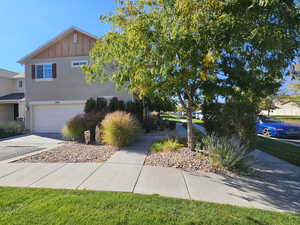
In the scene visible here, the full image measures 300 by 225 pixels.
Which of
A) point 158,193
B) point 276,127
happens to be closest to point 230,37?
point 158,193

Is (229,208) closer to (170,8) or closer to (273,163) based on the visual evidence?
(273,163)

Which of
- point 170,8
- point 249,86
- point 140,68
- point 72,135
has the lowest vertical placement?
point 72,135

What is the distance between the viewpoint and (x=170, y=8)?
3.99m

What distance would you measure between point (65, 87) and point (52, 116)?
2.61 meters

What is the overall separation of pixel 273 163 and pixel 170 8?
253 inches

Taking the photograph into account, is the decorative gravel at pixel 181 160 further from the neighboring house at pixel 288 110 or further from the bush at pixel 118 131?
the neighboring house at pixel 288 110

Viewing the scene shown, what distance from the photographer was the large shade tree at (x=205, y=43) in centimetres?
321

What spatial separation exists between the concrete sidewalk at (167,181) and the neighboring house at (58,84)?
7.81m

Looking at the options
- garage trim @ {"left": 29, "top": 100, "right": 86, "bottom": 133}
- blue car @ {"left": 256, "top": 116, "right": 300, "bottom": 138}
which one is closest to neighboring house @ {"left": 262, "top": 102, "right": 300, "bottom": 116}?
blue car @ {"left": 256, "top": 116, "right": 300, "bottom": 138}

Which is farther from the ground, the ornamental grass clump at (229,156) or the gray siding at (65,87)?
the gray siding at (65,87)

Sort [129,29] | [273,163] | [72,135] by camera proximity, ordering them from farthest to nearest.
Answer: [72,135], [273,163], [129,29]

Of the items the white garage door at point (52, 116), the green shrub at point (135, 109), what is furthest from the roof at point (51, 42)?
the green shrub at point (135, 109)

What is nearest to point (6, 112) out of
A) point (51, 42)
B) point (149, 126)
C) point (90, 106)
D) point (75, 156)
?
point (51, 42)

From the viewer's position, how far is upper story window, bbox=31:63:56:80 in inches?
504
